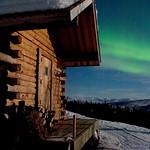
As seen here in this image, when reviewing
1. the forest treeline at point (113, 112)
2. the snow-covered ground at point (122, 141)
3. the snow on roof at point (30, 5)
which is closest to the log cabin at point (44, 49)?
the snow on roof at point (30, 5)

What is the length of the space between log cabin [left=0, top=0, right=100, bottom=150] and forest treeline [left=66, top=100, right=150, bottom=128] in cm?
1728

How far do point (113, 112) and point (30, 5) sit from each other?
26.2 m

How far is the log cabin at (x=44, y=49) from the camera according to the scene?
24.9 ft

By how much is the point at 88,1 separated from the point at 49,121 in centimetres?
383

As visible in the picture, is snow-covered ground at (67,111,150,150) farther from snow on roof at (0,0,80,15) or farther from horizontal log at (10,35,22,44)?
snow on roof at (0,0,80,15)

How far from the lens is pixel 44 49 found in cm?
1193

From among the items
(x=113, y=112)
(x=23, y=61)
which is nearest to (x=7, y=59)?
(x=23, y=61)

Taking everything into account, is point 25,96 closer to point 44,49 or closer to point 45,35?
point 44,49

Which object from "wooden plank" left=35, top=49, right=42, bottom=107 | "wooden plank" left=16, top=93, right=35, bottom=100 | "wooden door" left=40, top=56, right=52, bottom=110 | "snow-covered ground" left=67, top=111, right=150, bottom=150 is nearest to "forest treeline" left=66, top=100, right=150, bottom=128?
"snow-covered ground" left=67, top=111, right=150, bottom=150

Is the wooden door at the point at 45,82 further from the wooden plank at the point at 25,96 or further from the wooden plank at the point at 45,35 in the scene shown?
the wooden plank at the point at 25,96

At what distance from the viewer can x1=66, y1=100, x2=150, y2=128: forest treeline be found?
31.3 metres

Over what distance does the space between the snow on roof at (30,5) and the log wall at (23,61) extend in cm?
86

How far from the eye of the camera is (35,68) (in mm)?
10742

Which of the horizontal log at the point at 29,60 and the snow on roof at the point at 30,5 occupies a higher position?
the snow on roof at the point at 30,5
